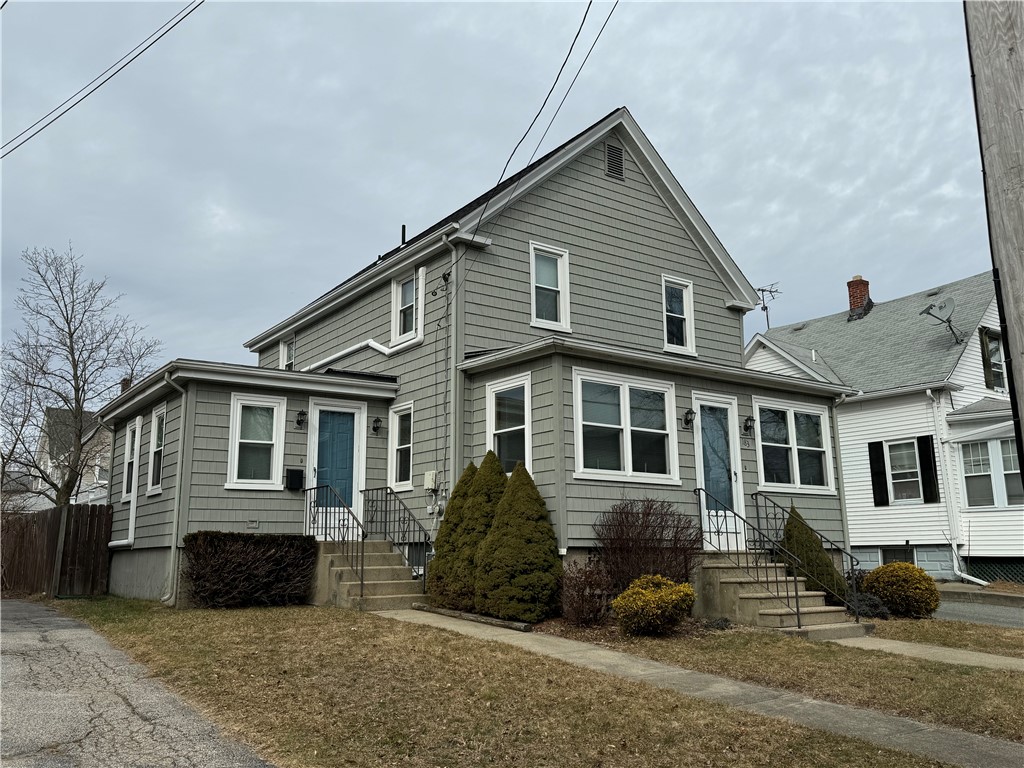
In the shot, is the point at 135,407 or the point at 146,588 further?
the point at 135,407

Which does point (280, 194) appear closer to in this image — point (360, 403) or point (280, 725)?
point (360, 403)

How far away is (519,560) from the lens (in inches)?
451

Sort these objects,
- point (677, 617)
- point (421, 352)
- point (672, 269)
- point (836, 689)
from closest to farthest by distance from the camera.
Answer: point (836, 689)
point (677, 617)
point (421, 352)
point (672, 269)

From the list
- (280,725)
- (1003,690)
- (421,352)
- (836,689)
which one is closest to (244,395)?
(421,352)

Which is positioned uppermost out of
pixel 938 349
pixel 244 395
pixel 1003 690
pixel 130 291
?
pixel 130 291

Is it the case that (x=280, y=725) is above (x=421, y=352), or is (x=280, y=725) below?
below

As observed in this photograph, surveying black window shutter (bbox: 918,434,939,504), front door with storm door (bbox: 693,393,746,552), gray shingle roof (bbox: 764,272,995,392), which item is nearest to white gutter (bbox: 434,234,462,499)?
front door with storm door (bbox: 693,393,746,552)

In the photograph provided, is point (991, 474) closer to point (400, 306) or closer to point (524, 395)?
point (524, 395)

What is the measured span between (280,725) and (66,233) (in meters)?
23.0

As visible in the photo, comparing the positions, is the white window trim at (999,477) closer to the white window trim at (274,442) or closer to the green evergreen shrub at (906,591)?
the green evergreen shrub at (906,591)

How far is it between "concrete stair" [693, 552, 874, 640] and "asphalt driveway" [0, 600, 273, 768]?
7459mm

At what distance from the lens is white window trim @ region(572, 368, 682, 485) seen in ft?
40.7

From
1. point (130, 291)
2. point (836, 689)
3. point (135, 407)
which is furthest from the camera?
point (130, 291)

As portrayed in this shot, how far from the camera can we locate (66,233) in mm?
24844
